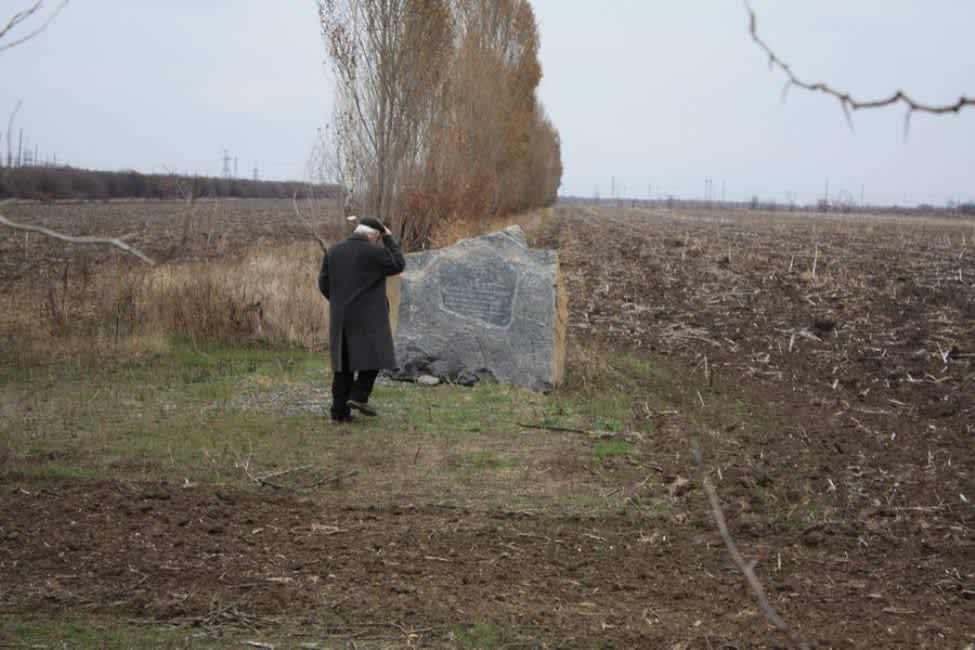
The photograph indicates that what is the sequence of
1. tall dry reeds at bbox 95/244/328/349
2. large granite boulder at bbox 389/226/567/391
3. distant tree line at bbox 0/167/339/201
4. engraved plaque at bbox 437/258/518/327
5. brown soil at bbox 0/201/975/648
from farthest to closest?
tall dry reeds at bbox 95/244/328/349 → engraved plaque at bbox 437/258/518/327 → large granite boulder at bbox 389/226/567/391 → brown soil at bbox 0/201/975/648 → distant tree line at bbox 0/167/339/201

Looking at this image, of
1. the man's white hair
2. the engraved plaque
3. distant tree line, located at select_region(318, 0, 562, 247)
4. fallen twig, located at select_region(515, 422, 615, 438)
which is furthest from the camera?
distant tree line, located at select_region(318, 0, 562, 247)

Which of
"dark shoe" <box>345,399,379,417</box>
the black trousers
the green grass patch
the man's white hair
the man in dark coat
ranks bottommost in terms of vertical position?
the green grass patch

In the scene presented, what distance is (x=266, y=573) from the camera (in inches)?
227

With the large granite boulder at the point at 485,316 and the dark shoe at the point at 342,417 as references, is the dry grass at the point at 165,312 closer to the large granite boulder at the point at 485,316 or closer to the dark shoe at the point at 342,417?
the large granite boulder at the point at 485,316

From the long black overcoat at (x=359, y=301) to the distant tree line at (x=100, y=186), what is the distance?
1386mm

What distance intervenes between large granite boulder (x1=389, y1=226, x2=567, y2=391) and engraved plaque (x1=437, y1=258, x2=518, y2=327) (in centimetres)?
1

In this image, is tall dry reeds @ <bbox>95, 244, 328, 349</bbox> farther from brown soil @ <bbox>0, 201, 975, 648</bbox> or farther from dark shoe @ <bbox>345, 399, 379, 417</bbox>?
brown soil @ <bbox>0, 201, 975, 648</bbox>

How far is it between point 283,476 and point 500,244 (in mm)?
5180

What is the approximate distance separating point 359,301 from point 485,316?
2.65m

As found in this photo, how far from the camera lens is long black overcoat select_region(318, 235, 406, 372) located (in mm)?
9492

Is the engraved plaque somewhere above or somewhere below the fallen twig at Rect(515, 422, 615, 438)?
above

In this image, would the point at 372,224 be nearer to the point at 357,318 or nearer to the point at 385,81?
the point at 357,318

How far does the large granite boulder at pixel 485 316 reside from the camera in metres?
11.8

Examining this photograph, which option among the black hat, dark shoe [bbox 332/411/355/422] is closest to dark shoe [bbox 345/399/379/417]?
dark shoe [bbox 332/411/355/422]
